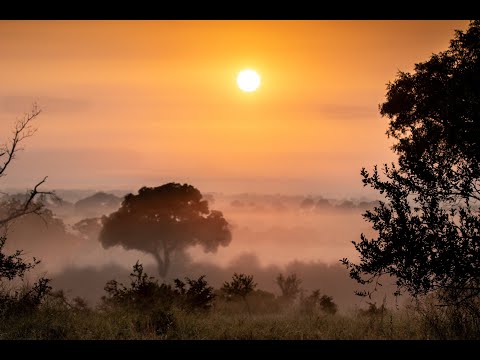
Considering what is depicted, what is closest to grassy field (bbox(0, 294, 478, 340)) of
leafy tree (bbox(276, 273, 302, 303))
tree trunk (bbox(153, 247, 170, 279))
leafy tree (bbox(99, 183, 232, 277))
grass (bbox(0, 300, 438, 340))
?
grass (bbox(0, 300, 438, 340))

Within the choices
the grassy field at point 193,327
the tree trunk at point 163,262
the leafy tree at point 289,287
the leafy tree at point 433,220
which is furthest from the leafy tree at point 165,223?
the leafy tree at point 433,220

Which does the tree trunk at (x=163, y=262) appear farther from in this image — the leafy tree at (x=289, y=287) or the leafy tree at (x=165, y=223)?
the leafy tree at (x=289, y=287)

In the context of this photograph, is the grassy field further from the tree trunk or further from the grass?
the tree trunk

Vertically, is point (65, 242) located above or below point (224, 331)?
above

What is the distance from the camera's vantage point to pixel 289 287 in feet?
131

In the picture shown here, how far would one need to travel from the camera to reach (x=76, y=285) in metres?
100

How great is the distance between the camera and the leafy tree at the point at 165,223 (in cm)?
6097

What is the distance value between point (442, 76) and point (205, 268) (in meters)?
70.5

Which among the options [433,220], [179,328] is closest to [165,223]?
[179,328]

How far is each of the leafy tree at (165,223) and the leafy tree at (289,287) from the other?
73.9 feet

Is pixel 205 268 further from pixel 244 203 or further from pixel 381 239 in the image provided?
pixel 381 239

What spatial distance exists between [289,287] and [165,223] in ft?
91.3

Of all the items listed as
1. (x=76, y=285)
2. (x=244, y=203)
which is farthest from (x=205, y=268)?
(x=244, y=203)
